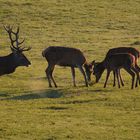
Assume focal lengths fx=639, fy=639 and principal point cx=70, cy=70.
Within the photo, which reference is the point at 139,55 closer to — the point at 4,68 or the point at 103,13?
the point at 4,68

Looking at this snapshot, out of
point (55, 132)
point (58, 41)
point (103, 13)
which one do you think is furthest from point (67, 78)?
point (103, 13)

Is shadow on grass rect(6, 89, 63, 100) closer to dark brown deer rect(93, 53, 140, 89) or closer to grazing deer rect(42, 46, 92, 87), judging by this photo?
grazing deer rect(42, 46, 92, 87)

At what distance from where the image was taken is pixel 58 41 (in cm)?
4081

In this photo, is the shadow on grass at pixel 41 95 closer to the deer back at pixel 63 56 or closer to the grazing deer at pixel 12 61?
the grazing deer at pixel 12 61

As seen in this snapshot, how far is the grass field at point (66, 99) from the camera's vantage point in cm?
1684

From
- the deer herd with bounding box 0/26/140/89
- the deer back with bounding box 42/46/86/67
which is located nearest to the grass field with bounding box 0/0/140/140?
the deer herd with bounding box 0/26/140/89

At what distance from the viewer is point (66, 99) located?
71.2 ft

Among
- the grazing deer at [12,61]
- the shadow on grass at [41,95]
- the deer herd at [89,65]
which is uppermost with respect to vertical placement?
the grazing deer at [12,61]

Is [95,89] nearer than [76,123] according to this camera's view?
No

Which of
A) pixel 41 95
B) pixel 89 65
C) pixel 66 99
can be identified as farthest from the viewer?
pixel 89 65

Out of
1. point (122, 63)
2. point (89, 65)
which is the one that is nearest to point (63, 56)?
point (89, 65)

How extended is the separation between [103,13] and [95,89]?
3111 cm

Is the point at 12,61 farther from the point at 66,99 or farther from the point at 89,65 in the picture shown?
the point at 89,65

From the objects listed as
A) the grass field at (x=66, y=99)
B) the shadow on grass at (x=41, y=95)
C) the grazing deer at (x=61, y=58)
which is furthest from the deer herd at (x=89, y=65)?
the shadow on grass at (x=41, y=95)
